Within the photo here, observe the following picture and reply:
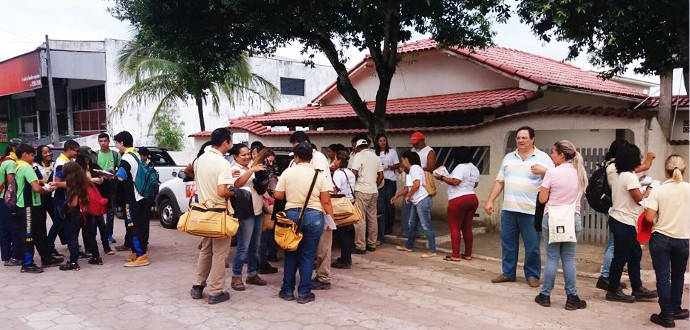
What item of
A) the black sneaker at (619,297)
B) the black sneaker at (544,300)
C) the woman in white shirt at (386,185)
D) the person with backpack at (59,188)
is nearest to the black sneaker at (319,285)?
the black sneaker at (544,300)

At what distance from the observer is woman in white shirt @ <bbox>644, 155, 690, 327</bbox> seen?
4441mm

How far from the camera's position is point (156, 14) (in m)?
8.99

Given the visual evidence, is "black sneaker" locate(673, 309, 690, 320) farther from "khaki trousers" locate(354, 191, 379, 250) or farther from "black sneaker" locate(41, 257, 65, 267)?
"black sneaker" locate(41, 257, 65, 267)

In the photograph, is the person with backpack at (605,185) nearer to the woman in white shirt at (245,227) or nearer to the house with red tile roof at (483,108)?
the house with red tile roof at (483,108)

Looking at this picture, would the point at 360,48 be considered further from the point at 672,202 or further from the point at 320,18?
the point at 672,202

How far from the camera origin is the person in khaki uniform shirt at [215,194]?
5.06m

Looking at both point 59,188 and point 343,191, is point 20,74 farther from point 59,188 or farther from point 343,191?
point 343,191

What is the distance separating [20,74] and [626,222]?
2571cm

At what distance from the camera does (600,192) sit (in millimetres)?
5348

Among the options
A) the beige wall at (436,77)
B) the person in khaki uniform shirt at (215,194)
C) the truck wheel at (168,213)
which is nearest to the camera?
the person in khaki uniform shirt at (215,194)

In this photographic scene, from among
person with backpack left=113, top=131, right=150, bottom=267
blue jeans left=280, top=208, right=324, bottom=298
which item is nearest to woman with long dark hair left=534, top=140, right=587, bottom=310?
blue jeans left=280, top=208, right=324, bottom=298

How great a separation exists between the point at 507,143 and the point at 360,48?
3.69m

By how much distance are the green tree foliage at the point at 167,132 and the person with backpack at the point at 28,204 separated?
1438cm

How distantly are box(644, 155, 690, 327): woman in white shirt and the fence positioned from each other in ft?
11.8
